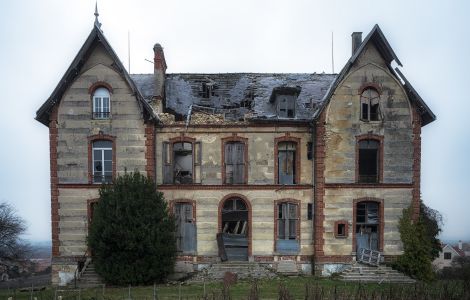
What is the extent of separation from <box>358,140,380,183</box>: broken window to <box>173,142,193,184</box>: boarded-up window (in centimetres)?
962

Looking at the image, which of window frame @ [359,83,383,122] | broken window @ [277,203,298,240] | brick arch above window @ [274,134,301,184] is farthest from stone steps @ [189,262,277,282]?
window frame @ [359,83,383,122]

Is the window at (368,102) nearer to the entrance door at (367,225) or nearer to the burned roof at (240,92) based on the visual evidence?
the burned roof at (240,92)

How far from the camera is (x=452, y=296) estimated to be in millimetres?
15250

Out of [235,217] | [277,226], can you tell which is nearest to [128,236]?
[235,217]

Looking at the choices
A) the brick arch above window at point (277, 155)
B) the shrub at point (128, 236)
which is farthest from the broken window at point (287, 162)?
the shrub at point (128, 236)

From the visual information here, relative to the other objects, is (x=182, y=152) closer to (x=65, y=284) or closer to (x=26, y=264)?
(x=65, y=284)

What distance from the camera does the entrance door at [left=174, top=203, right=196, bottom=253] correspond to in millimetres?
24047

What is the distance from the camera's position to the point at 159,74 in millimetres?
25453

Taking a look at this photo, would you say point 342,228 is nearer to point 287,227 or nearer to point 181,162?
point 287,227

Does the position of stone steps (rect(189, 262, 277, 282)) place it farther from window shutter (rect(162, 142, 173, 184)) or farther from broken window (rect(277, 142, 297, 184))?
window shutter (rect(162, 142, 173, 184))

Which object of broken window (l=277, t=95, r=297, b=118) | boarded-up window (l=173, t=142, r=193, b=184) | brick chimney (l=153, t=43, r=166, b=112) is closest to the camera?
boarded-up window (l=173, t=142, r=193, b=184)

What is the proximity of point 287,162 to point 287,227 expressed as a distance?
369 centimetres

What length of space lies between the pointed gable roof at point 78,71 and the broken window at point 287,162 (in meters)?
7.39

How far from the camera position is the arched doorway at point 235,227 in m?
24.1
